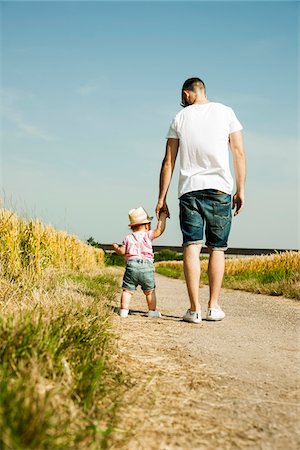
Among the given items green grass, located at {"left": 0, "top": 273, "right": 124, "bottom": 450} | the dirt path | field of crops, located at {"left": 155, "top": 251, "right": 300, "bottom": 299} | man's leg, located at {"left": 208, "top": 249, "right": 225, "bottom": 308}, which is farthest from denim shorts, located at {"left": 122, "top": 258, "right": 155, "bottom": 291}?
field of crops, located at {"left": 155, "top": 251, "right": 300, "bottom": 299}

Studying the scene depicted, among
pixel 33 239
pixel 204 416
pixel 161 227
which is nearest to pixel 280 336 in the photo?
pixel 161 227

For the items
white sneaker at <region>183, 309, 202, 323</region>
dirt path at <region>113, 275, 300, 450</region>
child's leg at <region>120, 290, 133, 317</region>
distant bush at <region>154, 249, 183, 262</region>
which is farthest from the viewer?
distant bush at <region>154, 249, 183, 262</region>

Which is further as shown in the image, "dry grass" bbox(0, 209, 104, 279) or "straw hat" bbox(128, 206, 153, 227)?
"dry grass" bbox(0, 209, 104, 279)

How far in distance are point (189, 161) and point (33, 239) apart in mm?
3941

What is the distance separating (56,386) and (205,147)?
3065 millimetres

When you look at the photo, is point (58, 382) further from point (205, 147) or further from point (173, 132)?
point (173, 132)

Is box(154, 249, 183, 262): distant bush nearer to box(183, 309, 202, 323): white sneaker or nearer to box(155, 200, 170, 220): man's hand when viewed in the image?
box(155, 200, 170, 220): man's hand

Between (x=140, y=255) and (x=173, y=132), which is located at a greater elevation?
(x=173, y=132)

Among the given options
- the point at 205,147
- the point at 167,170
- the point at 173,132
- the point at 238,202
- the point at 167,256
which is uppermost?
the point at 173,132

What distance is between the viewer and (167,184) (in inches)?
180

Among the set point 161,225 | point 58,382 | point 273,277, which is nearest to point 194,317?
point 161,225

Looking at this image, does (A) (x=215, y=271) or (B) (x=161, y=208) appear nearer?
(A) (x=215, y=271)

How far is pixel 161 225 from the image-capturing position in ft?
15.4

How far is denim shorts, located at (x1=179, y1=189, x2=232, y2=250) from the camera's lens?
4285 millimetres
